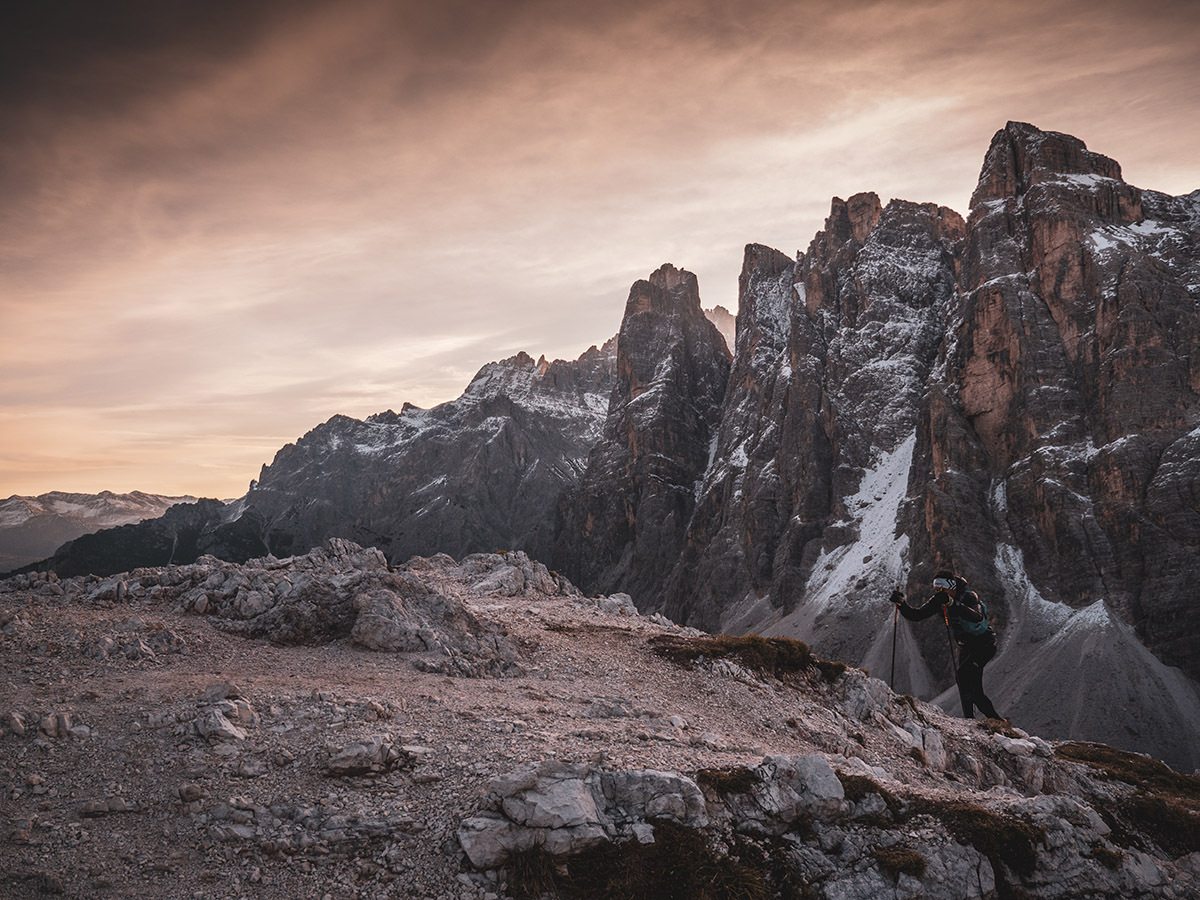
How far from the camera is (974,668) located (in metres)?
27.3

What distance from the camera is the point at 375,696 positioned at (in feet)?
63.8

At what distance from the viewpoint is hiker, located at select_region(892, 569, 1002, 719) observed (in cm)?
2555

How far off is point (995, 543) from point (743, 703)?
14777cm

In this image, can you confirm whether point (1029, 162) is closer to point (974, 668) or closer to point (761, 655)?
point (974, 668)

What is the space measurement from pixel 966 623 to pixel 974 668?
2.29 m

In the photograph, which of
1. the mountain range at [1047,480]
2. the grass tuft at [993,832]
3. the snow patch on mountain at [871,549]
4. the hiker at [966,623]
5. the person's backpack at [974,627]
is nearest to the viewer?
the grass tuft at [993,832]

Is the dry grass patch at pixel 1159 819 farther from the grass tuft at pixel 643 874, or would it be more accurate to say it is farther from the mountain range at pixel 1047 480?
the mountain range at pixel 1047 480

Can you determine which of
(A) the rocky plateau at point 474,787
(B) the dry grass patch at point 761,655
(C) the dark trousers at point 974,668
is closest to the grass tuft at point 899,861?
(A) the rocky plateau at point 474,787

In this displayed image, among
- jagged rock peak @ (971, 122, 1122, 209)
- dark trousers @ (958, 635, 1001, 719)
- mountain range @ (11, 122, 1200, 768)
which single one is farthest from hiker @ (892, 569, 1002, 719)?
jagged rock peak @ (971, 122, 1122, 209)

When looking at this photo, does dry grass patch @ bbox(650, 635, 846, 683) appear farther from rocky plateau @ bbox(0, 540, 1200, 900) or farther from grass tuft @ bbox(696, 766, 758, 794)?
grass tuft @ bbox(696, 766, 758, 794)

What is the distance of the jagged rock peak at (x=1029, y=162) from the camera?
558ft

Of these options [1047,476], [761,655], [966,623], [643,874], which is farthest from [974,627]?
[1047,476]

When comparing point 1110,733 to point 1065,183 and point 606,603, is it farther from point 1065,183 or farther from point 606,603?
point 1065,183

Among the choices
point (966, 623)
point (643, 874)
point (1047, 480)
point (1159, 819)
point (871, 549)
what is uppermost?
point (1047, 480)
